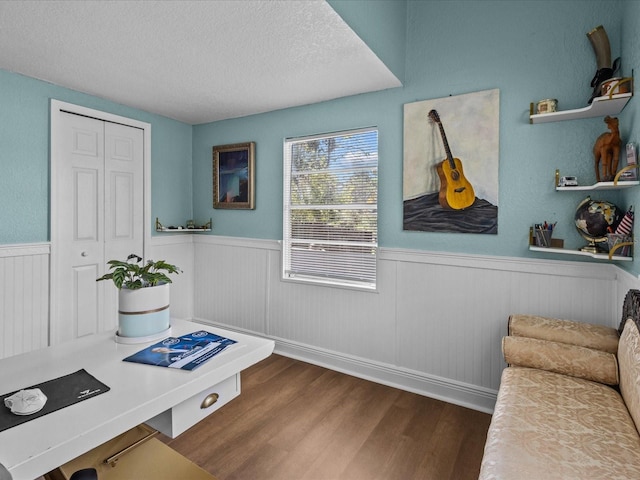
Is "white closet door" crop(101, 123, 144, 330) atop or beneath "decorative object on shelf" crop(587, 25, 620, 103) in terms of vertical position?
beneath

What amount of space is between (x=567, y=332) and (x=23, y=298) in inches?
148

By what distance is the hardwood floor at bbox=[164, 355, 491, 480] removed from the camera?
75.1 inches

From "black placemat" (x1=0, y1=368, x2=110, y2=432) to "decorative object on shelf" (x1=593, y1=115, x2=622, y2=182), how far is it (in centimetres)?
258

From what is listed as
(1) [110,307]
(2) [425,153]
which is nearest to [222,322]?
(1) [110,307]

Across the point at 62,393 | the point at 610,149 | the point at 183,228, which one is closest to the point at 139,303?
the point at 62,393

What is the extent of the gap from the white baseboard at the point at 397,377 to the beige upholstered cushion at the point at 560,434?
891 mm

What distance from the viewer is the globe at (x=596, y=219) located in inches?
79.5

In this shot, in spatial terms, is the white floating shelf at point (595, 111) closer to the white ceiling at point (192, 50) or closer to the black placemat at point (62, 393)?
the white ceiling at point (192, 50)

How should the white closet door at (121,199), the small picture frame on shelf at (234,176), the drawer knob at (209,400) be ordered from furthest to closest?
the small picture frame on shelf at (234,176) < the white closet door at (121,199) < the drawer knob at (209,400)

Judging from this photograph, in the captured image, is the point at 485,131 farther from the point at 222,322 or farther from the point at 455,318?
the point at 222,322

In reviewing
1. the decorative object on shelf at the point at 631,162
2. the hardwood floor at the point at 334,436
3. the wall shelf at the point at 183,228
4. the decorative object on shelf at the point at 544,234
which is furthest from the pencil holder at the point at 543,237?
the wall shelf at the point at 183,228

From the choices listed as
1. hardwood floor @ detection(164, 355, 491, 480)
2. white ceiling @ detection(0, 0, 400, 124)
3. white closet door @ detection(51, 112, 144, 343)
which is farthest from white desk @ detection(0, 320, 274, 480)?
white closet door @ detection(51, 112, 144, 343)

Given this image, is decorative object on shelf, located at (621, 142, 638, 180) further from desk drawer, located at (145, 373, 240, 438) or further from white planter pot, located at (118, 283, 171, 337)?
white planter pot, located at (118, 283, 171, 337)

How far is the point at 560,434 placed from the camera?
1337 mm
